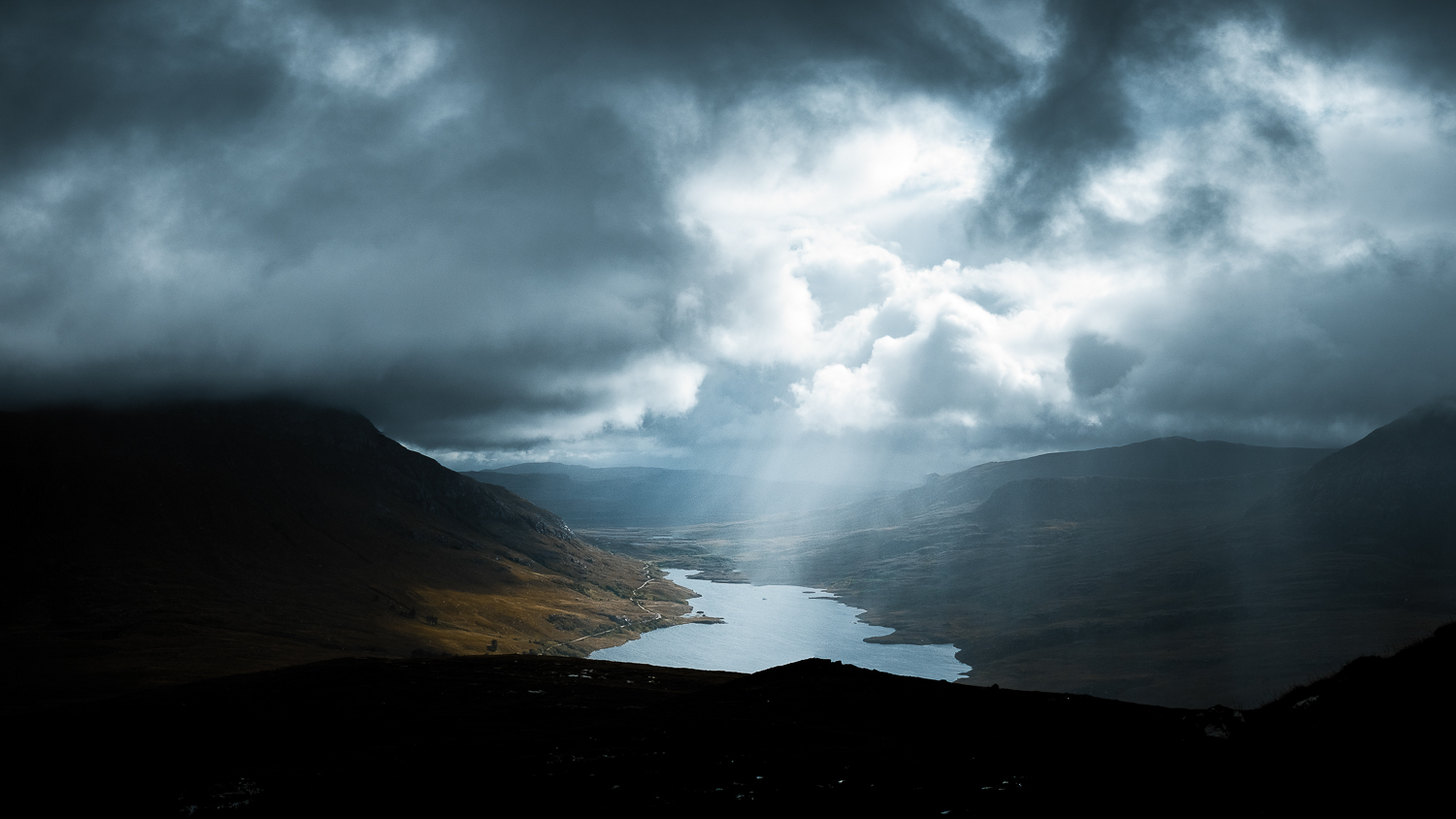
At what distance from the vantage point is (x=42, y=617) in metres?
186

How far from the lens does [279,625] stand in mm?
192250

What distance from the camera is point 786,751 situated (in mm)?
37469

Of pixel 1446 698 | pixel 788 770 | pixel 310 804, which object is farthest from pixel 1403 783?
pixel 310 804

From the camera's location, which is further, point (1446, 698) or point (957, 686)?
point (957, 686)

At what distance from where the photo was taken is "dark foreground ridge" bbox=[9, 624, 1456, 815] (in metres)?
24.1

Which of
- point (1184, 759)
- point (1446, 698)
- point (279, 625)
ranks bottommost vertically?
point (279, 625)

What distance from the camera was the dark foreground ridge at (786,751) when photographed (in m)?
24.1

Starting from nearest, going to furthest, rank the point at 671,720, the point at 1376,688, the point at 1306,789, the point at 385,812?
1. the point at 1306,789
2. the point at 1376,688
3. the point at 385,812
4. the point at 671,720

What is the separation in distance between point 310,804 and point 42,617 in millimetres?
226415

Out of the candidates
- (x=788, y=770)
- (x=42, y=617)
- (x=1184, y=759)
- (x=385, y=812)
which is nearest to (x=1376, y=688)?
(x=1184, y=759)

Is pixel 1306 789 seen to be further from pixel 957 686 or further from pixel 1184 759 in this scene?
pixel 957 686

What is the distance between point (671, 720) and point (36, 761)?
5453 cm

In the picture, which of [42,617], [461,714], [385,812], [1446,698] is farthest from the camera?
[42,617]

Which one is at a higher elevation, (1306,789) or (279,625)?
(1306,789)
